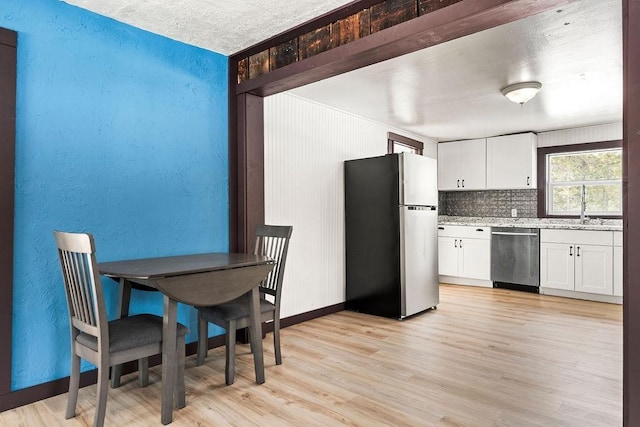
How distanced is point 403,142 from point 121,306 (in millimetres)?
3932

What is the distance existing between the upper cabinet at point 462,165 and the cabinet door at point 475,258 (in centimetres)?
86

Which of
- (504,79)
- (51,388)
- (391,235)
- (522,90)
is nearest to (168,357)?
(51,388)

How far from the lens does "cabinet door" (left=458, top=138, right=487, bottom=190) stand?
5.66 m

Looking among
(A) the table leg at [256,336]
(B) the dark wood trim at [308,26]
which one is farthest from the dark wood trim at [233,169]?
(A) the table leg at [256,336]

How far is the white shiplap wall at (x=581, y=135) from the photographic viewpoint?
4.90 metres

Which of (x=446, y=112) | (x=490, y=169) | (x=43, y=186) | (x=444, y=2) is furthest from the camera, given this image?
(x=490, y=169)

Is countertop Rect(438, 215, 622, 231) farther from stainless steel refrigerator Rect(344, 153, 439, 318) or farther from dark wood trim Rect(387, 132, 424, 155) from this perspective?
stainless steel refrigerator Rect(344, 153, 439, 318)

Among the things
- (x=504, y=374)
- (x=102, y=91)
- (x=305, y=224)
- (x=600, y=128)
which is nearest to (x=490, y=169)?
(x=600, y=128)

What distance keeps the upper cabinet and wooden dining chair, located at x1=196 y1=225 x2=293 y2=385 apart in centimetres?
386

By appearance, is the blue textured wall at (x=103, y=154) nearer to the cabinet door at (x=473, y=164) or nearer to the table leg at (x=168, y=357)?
the table leg at (x=168, y=357)

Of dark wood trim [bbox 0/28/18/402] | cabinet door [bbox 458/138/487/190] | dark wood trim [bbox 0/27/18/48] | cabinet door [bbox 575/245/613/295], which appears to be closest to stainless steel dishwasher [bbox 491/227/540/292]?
cabinet door [bbox 575/245/613/295]

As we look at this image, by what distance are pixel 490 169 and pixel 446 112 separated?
166cm

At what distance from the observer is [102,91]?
2428mm

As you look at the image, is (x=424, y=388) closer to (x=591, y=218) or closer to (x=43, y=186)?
(x=43, y=186)
